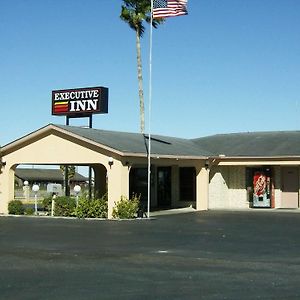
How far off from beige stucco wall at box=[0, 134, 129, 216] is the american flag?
6.04 meters

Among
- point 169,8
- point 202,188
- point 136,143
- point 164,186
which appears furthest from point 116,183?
point 164,186

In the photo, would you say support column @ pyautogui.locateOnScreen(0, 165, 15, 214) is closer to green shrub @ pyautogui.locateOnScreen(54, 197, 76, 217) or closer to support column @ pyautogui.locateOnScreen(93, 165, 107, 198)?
green shrub @ pyautogui.locateOnScreen(54, 197, 76, 217)

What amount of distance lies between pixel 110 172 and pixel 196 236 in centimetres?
822

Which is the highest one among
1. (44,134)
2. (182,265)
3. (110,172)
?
(44,134)

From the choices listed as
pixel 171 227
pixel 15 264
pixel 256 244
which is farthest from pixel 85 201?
pixel 15 264

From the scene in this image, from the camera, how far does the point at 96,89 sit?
108ft

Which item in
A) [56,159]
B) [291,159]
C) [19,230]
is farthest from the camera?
[291,159]

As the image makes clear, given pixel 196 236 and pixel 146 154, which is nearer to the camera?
pixel 196 236

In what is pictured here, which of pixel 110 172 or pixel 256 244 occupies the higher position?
pixel 110 172

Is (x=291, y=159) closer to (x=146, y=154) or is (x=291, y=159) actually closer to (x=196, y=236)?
(x=146, y=154)

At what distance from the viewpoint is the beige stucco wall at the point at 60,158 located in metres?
25.3

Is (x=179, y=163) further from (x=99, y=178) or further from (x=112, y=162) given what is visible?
(x=112, y=162)

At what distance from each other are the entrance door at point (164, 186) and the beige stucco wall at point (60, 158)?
7784mm

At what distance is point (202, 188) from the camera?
30.7 meters
